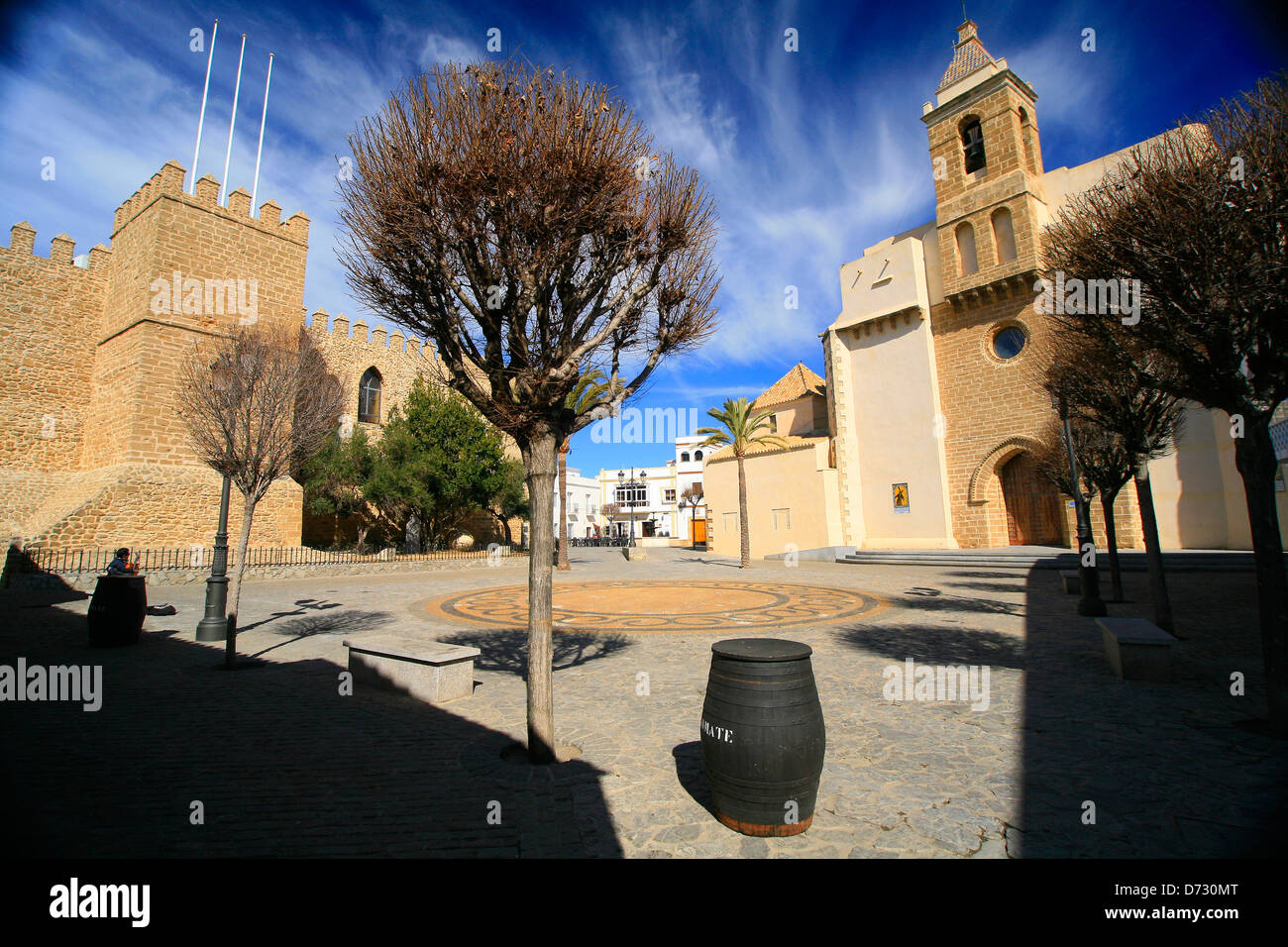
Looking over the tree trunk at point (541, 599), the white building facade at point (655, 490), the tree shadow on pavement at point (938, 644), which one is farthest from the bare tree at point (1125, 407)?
the white building facade at point (655, 490)

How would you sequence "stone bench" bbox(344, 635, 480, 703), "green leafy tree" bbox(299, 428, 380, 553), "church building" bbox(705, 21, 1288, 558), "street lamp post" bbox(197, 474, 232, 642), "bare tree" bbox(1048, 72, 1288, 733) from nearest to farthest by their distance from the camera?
"bare tree" bbox(1048, 72, 1288, 733) < "stone bench" bbox(344, 635, 480, 703) < "street lamp post" bbox(197, 474, 232, 642) < "church building" bbox(705, 21, 1288, 558) < "green leafy tree" bbox(299, 428, 380, 553)

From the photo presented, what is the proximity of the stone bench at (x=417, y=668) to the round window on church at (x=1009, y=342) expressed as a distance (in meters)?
24.7

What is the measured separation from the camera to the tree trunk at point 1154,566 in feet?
27.7

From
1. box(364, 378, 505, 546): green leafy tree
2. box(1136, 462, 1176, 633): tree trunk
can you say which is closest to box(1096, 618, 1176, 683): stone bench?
box(1136, 462, 1176, 633): tree trunk

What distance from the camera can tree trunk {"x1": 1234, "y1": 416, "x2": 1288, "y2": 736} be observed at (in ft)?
15.4

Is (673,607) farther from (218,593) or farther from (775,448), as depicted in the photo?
(775,448)

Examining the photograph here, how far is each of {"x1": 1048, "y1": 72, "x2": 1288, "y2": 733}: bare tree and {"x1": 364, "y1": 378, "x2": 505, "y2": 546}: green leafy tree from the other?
2280cm

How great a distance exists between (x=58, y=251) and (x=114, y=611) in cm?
2157

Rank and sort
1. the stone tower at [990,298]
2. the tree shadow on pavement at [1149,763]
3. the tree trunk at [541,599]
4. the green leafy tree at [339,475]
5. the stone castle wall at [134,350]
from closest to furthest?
1. the tree shadow on pavement at [1149,763]
2. the tree trunk at [541,599]
3. the stone castle wall at [134,350]
4. the stone tower at [990,298]
5. the green leafy tree at [339,475]
